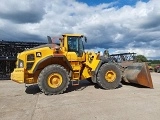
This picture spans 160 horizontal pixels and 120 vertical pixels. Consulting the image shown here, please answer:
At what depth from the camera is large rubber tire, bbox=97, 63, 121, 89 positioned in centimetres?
1057

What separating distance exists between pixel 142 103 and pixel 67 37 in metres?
4.52

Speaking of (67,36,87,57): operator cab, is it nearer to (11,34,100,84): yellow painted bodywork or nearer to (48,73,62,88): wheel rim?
(11,34,100,84): yellow painted bodywork

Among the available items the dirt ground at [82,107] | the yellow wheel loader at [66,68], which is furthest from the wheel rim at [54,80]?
the dirt ground at [82,107]

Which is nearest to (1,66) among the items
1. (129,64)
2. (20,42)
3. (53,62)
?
(20,42)

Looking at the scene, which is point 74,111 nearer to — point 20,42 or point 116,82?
point 116,82

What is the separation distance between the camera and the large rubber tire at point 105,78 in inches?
416

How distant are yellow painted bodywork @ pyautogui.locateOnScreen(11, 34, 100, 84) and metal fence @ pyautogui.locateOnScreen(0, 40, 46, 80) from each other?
606 centimetres

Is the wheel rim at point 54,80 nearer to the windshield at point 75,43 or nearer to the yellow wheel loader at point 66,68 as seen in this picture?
the yellow wheel loader at point 66,68

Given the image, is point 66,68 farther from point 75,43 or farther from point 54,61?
point 75,43

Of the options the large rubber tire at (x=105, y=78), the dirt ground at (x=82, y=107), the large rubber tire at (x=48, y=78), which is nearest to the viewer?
the dirt ground at (x=82, y=107)

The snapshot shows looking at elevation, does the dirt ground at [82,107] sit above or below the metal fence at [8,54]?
below

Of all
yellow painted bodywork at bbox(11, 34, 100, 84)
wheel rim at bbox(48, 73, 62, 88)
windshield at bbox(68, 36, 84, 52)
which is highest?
windshield at bbox(68, 36, 84, 52)

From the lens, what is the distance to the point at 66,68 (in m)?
10.3

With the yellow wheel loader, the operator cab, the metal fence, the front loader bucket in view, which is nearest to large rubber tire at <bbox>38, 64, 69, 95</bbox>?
the yellow wheel loader
